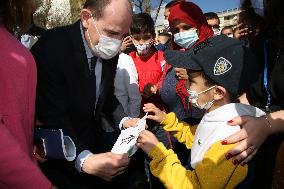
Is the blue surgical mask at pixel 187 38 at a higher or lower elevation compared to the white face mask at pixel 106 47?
lower

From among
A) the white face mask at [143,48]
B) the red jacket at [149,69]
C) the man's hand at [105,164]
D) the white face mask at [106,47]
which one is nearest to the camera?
the man's hand at [105,164]

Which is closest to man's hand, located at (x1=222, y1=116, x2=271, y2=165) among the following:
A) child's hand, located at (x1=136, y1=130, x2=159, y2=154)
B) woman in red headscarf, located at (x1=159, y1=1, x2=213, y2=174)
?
child's hand, located at (x1=136, y1=130, x2=159, y2=154)

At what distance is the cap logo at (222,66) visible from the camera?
6.77ft

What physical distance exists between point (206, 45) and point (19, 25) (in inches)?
44.4

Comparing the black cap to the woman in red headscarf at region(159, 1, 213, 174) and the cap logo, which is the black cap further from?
the woman in red headscarf at region(159, 1, 213, 174)

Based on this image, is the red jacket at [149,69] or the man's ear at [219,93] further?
the red jacket at [149,69]

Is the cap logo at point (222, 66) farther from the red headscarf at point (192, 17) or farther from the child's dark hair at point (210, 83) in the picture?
the red headscarf at point (192, 17)

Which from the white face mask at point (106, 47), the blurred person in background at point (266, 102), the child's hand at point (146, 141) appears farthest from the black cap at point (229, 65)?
the white face mask at point (106, 47)

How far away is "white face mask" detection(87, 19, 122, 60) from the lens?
246cm

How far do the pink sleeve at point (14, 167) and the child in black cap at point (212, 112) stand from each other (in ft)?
3.10

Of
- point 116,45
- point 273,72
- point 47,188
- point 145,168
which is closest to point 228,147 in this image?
point 273,72

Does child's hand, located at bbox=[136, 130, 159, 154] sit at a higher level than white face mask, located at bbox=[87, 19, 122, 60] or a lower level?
lower

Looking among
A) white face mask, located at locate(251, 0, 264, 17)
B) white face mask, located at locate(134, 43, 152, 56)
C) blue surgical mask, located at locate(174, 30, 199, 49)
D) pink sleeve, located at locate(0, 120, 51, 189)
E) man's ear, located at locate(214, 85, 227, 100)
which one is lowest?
white face mask, located at locate(134, 43, 152, 56)

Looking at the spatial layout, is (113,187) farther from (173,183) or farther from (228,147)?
(228,147)
